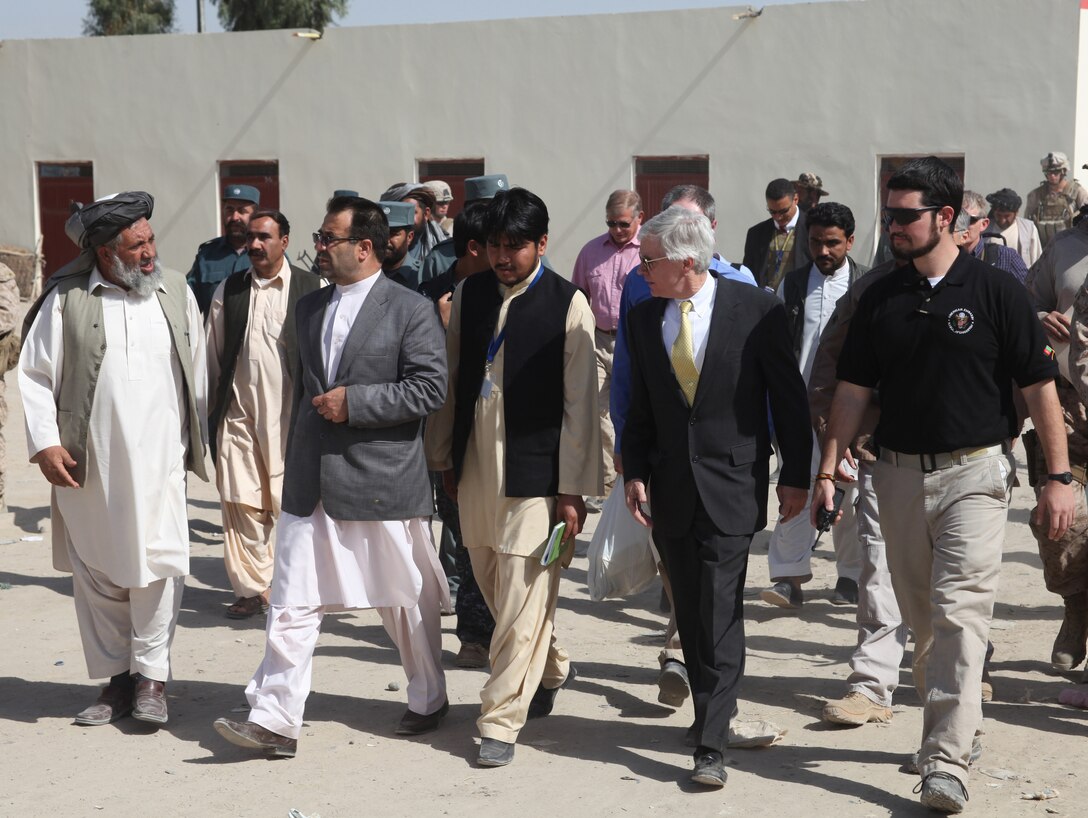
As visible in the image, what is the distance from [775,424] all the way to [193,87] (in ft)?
61.1

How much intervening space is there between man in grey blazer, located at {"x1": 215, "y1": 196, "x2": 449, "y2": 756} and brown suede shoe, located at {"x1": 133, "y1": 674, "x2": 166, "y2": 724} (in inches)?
22.2

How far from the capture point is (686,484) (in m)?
4.69

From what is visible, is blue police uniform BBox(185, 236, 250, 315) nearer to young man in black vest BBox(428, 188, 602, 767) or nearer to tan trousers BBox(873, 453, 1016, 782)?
young man in black vest BBox(428, 188, 602, 767)

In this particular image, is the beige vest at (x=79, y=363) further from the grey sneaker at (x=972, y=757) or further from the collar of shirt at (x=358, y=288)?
the grey sneaker at (x=972, y=757)

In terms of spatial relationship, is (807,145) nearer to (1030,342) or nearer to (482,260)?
(482,260)

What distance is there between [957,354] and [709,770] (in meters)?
1.56

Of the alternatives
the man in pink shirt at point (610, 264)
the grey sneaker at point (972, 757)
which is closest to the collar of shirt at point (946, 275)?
the grey sneaker at point (972, 757)

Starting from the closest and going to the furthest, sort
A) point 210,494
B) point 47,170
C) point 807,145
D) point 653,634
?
point 653,634
point 210,494
point 807,145
point 47,170

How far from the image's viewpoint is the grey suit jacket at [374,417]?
4.95 m

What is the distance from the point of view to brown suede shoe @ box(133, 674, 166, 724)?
5.27 metres

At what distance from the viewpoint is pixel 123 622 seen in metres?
5.48

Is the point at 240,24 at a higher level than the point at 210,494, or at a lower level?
higher

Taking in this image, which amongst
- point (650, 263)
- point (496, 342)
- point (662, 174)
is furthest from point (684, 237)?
point (662, 174)

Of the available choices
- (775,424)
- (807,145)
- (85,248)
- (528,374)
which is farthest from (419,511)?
(807,145)
